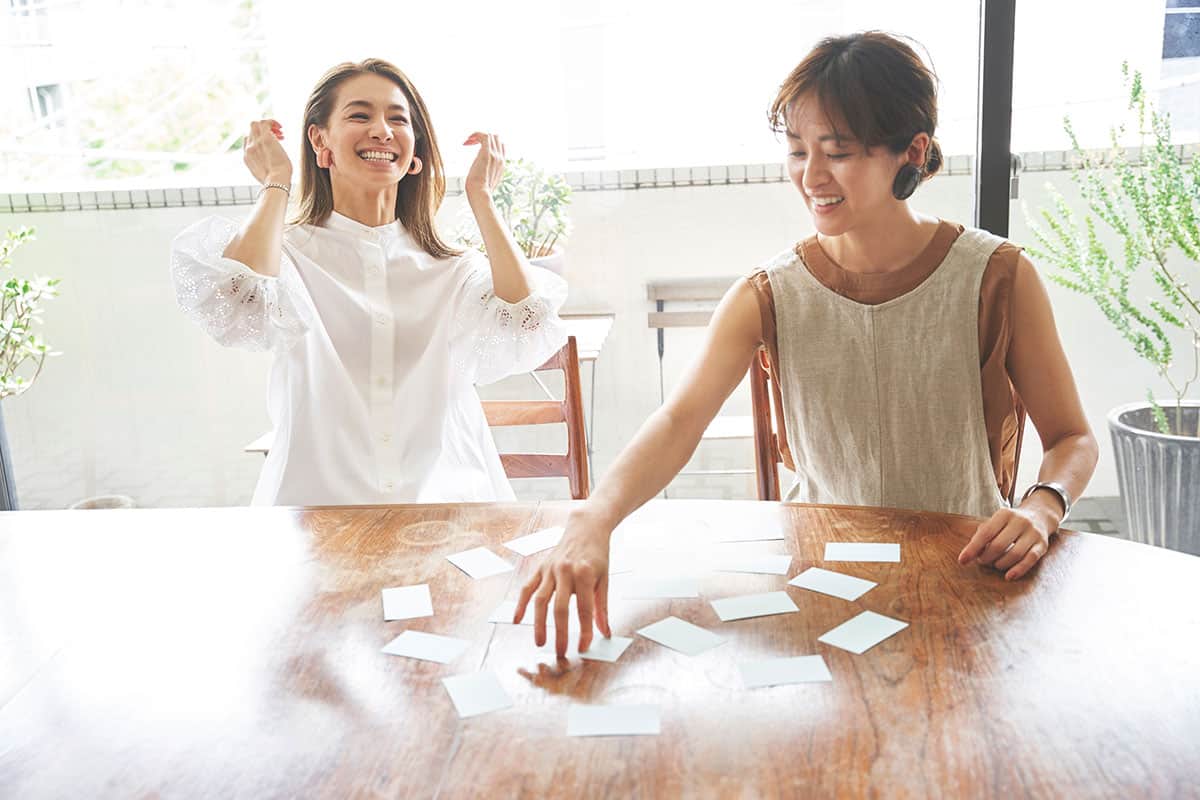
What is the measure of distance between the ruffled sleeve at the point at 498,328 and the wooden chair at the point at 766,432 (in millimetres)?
438

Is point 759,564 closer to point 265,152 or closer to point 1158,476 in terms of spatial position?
point 265,152

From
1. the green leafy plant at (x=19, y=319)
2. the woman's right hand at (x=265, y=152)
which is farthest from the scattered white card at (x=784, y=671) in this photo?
the green leafy plant at (x=19, y=319)

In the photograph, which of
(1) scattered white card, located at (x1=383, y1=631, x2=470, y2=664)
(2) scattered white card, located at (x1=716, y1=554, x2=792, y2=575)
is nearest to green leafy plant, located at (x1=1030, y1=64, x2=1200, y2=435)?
(2) scattered white card, located at (x1=716, y1=554, x2=792, y2=575)

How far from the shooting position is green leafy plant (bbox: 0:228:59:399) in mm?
3004

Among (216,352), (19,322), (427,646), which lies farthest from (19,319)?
(427,646)

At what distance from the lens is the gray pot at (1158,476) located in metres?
2.45

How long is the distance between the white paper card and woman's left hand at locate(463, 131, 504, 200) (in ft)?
4.02

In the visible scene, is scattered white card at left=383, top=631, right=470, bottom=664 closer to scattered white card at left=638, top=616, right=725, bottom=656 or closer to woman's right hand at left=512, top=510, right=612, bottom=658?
woman's right hand at left=512, top=510, right=612, bottom=658

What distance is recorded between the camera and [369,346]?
6.68ft

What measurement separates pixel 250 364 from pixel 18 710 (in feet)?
6.74

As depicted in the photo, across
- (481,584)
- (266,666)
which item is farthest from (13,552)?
(481,584)

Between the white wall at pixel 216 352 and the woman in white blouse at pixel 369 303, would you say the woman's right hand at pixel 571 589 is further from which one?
the white wall at pixel 216 352

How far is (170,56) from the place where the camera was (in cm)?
291

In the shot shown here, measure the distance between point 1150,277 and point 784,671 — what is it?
2.02 m
